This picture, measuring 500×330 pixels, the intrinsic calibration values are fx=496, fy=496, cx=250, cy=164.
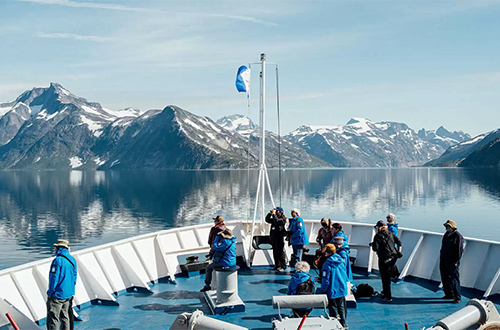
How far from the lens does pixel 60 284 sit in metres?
10.4

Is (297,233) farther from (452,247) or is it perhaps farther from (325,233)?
(452,247)

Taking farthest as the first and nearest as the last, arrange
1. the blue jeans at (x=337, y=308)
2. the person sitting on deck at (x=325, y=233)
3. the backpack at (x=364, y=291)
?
the person sitting on deck at (x=325, y=233)
the backpack at (x=364, y=291)
the blue jeans at (x=337, y=308)

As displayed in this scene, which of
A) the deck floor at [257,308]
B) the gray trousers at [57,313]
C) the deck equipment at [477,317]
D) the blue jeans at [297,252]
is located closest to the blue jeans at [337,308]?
the deck floor at [257,308]

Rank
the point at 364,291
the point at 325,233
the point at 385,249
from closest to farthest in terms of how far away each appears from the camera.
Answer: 1. the point at 385,249
2. the point at 364,291
3. the point at 325,233

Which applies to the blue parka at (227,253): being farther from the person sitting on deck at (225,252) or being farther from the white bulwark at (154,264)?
the white bulwark at (154,264)

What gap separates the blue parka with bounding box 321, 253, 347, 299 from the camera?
10.6 metres

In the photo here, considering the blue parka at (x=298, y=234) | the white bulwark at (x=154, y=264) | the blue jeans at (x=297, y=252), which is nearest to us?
the white bulwark at (x=154, y=264)

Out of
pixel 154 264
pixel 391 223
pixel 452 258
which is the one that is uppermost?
pixel 391 223

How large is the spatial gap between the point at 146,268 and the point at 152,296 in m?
1.88

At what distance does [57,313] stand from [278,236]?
8760mm

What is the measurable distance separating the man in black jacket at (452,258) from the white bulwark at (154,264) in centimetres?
103

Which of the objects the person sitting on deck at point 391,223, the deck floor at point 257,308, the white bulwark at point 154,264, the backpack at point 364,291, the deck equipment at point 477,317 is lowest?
the deck floor at point 257,308

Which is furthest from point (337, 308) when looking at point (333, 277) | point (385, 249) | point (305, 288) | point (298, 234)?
point (298, 234)

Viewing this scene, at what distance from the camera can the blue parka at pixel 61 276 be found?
405 inches
